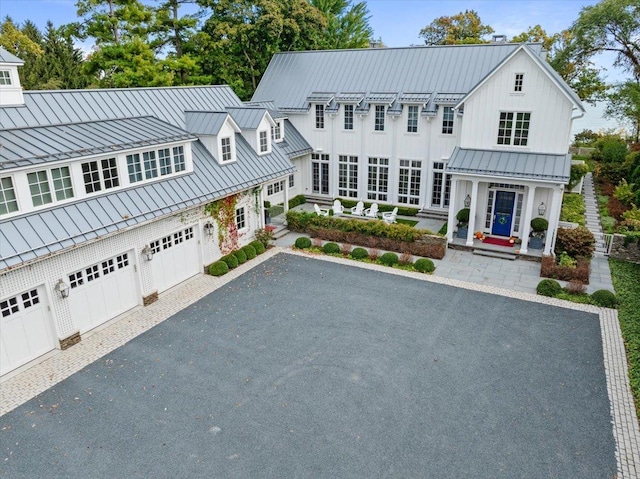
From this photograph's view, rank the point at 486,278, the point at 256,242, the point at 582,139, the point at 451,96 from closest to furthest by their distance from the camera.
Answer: the point at 486,278 → the point at 256,242 → the point at 451,96 → the point at 582,139

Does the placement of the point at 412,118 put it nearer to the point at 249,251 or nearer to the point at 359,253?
the point at 359,253

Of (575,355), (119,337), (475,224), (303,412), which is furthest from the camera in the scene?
(475,224)

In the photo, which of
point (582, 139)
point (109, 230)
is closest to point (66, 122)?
point (109, 230)

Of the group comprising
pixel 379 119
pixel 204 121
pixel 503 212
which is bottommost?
pixel 503 212

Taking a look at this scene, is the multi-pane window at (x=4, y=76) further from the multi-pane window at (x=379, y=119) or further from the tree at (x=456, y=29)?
the tree at (x=456, y=29)

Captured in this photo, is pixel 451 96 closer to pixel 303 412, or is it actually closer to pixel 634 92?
pixel 303 412

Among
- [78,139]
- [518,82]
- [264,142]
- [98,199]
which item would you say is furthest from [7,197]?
[518,82]
